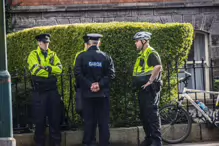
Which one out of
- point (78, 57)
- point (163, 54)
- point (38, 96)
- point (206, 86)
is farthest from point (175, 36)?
point (206, 86)

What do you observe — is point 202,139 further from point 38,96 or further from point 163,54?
point 38,96

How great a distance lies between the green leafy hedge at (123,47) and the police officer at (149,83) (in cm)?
90

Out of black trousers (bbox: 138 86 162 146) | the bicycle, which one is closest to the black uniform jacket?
black trousers (bbox: 138 86 162 146)

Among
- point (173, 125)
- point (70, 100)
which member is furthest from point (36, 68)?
point (173, 125)

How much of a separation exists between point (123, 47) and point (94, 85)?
1513mm

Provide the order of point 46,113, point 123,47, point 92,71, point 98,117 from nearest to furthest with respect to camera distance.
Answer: point 92,71 → point 98,117 → point 46,113 → point 123,47

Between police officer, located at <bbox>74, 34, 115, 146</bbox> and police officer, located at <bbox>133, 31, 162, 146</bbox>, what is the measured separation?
1.64ft

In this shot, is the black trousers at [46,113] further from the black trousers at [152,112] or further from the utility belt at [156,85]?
the utility belt at [156,85]

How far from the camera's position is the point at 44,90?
9.59 meters

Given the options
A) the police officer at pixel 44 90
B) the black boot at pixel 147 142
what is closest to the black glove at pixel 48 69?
the police officer at pixel 44 90

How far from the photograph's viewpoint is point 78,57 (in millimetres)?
9445

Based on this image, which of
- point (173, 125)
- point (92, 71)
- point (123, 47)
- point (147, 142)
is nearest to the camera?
point (92, 71)

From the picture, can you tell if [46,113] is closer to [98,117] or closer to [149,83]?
[98,117]

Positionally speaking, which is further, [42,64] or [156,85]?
[42,64]
